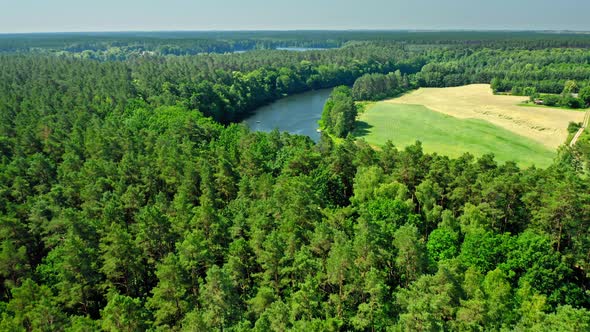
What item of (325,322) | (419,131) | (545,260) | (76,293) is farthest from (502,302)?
(419,131)

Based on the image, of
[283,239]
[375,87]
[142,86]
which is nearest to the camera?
[283,239]

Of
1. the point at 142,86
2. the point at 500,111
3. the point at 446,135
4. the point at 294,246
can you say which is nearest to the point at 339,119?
the point at 446,135

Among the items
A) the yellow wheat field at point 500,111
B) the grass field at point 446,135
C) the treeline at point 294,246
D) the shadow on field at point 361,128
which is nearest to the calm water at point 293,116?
the shadow on field at point 361,128

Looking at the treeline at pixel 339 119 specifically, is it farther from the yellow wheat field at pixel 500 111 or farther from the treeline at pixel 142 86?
the yellow wheat field at pixel 500 111

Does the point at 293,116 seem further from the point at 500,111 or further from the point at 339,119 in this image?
the point at 500,111

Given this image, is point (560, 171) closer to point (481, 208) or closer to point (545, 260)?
point (481, 208)

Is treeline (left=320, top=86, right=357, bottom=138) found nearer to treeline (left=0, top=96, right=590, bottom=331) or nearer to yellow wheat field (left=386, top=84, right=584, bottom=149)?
yellow wheat field (left=386, top=84, right=584, bottom=149)
